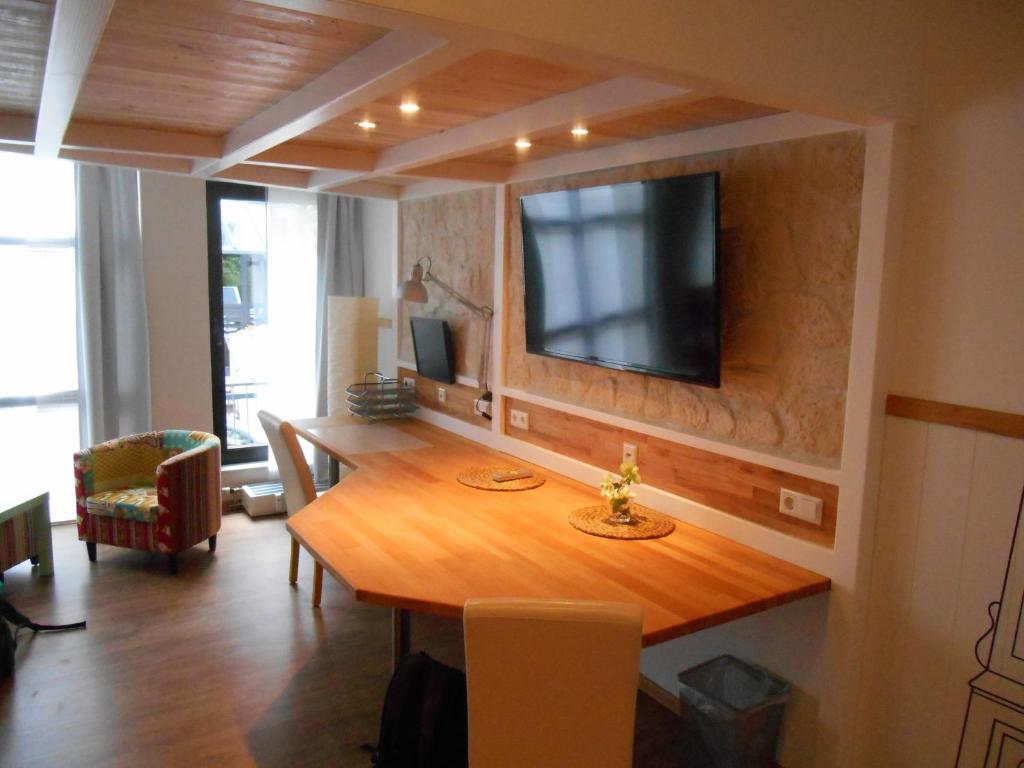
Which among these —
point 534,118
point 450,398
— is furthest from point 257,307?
point 534,118

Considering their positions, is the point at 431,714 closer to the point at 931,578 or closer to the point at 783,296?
the point at 931,578

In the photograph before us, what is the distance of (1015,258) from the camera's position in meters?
1.91

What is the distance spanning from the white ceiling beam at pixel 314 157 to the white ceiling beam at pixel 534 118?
0.36 feet

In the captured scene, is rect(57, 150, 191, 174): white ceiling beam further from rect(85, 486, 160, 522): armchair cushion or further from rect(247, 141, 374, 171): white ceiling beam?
rect(85, 486, 160, 522): armchair cushion

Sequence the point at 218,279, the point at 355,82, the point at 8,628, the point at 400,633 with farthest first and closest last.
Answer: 1. the point at 218,279
2. the point at 8,628
3. the point at 400,633
4. the point at 355,82

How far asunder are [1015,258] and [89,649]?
12.1ft

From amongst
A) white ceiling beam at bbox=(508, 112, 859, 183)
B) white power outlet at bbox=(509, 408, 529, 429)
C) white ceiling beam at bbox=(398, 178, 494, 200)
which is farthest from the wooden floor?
white ceiling beam at bbox=(398, 178, 494, 200)

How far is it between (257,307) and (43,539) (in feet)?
6.73

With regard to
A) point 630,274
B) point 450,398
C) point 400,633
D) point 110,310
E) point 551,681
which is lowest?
point 400,633

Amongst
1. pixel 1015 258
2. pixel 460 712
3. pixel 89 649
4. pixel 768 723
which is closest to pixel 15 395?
pixel 89 649

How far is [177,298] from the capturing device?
16.8 ft

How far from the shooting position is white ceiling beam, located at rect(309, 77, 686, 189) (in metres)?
2.03

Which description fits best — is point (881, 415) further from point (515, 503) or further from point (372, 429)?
point (372, 429)

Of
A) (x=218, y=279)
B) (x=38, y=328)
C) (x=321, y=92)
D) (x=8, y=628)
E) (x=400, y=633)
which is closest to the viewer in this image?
(x=321, y=92)
